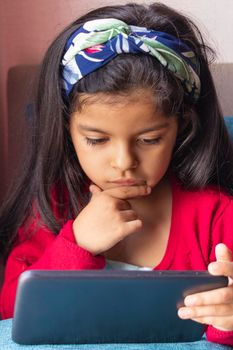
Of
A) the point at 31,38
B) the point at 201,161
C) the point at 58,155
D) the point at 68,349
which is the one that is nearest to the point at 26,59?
the point at 31,38

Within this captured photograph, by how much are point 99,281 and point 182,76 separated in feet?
1.13

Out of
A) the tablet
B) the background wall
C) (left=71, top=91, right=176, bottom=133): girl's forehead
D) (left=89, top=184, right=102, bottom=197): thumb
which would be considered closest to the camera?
the tablet

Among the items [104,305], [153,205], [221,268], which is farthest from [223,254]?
[153,205]

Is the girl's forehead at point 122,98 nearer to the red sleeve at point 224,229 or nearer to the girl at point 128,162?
the girl at point 128,162

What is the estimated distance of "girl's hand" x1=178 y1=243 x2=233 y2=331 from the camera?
77cm

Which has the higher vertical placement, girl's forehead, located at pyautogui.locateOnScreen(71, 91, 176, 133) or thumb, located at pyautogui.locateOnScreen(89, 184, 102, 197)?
girl's forehead, located at pyautogui.locateOnScreen(71, 91, 176, 133)

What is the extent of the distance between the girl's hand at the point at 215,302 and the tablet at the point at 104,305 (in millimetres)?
10

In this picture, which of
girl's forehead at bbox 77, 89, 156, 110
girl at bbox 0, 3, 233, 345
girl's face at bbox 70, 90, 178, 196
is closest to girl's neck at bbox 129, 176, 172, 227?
girl at bbox 0, 3, 233, 345

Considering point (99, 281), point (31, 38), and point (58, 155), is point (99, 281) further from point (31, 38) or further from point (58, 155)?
point (31, 38)

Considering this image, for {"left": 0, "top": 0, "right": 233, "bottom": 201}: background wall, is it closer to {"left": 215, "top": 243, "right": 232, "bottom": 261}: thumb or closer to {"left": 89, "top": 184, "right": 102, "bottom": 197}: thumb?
{"left": 89, "top": 184, "right": 102, "bottom": 197}: thumb

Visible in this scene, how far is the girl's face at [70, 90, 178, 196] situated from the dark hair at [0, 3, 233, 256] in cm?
2

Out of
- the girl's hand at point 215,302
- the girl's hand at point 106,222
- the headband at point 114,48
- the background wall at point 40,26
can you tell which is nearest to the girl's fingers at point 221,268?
the girl's hand at point 215,302

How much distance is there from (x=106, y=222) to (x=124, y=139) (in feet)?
0.44

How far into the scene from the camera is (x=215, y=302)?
78 centimetres
